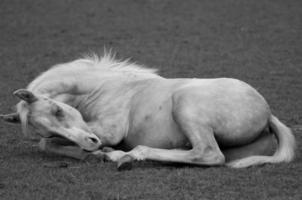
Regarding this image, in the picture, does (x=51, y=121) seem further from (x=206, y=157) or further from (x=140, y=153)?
(x=206, y=157)

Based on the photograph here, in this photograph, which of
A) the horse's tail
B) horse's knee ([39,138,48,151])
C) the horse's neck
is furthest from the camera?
the horse's neck

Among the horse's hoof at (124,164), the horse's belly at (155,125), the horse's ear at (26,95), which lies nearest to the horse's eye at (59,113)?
the horse's ear at (26,95)

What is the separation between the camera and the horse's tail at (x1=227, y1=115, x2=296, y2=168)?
6.15 meters

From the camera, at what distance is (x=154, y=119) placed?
22.1 feet

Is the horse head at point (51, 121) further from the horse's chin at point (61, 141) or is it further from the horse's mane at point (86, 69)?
the horse's mane at point (86, 69)

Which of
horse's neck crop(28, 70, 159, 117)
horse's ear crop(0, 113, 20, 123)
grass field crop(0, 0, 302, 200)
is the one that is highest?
horse's neck crop(28, 70, 159, 117)

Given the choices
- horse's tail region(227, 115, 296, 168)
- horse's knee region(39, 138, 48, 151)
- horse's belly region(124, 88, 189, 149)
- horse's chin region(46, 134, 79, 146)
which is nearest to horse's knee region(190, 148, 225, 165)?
horse's tail region(227, 115, 296, 168)

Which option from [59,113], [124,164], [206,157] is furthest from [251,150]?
[59,113]

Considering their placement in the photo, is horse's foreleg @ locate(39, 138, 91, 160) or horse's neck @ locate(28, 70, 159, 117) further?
horse's neck @ locate(28, 70, 159, 117)

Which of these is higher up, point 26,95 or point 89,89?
point 26,95

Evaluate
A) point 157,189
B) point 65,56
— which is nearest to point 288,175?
point 157,189

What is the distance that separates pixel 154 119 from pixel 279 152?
52.4 inches

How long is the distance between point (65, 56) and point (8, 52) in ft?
5.01

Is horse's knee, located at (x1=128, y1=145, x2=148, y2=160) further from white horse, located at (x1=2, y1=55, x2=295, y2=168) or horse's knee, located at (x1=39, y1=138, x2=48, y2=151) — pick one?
horse's knee, located at (x1=39, y1=138, x2=48, y2=151)
